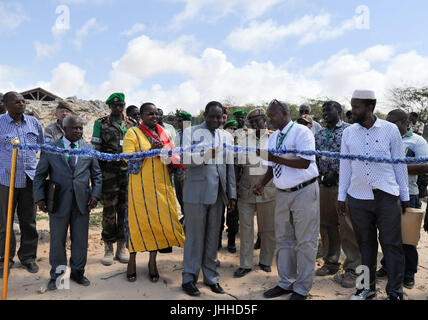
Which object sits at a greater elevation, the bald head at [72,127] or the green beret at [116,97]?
the green beret at [116,97]

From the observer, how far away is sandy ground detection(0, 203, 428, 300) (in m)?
3.70

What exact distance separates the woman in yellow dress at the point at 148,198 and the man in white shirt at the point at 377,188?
214 cm

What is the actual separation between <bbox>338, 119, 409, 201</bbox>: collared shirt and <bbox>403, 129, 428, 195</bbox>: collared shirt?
0.85 meters

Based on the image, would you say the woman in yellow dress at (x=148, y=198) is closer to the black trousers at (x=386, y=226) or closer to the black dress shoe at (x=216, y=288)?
the black dress shoe at (x=216, y=288)

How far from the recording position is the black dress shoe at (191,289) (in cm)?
370

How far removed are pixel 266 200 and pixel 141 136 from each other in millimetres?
1931

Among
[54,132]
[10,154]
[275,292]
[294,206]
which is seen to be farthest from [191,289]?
[54,132]

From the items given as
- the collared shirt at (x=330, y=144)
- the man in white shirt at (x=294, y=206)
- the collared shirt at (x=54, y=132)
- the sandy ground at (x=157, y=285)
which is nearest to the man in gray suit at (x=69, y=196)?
the sandy ground at (x=157, y=285)

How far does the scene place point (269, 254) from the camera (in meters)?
4.60

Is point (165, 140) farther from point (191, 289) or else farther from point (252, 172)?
point (191, 289)

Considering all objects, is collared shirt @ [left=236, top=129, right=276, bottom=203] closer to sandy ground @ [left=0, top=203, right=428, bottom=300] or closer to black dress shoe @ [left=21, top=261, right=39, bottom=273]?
sandy ground @ [left=0, top=203, right=428, bottom=300]

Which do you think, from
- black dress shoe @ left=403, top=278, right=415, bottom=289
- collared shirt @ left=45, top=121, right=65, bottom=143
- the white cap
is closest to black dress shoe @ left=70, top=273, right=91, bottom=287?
collared shirt @ left=45, top=121, right=65, bottom=143

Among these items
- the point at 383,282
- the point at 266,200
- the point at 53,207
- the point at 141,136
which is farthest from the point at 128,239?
the point at 383,282

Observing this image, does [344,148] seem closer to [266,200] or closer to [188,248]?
[266,200]
